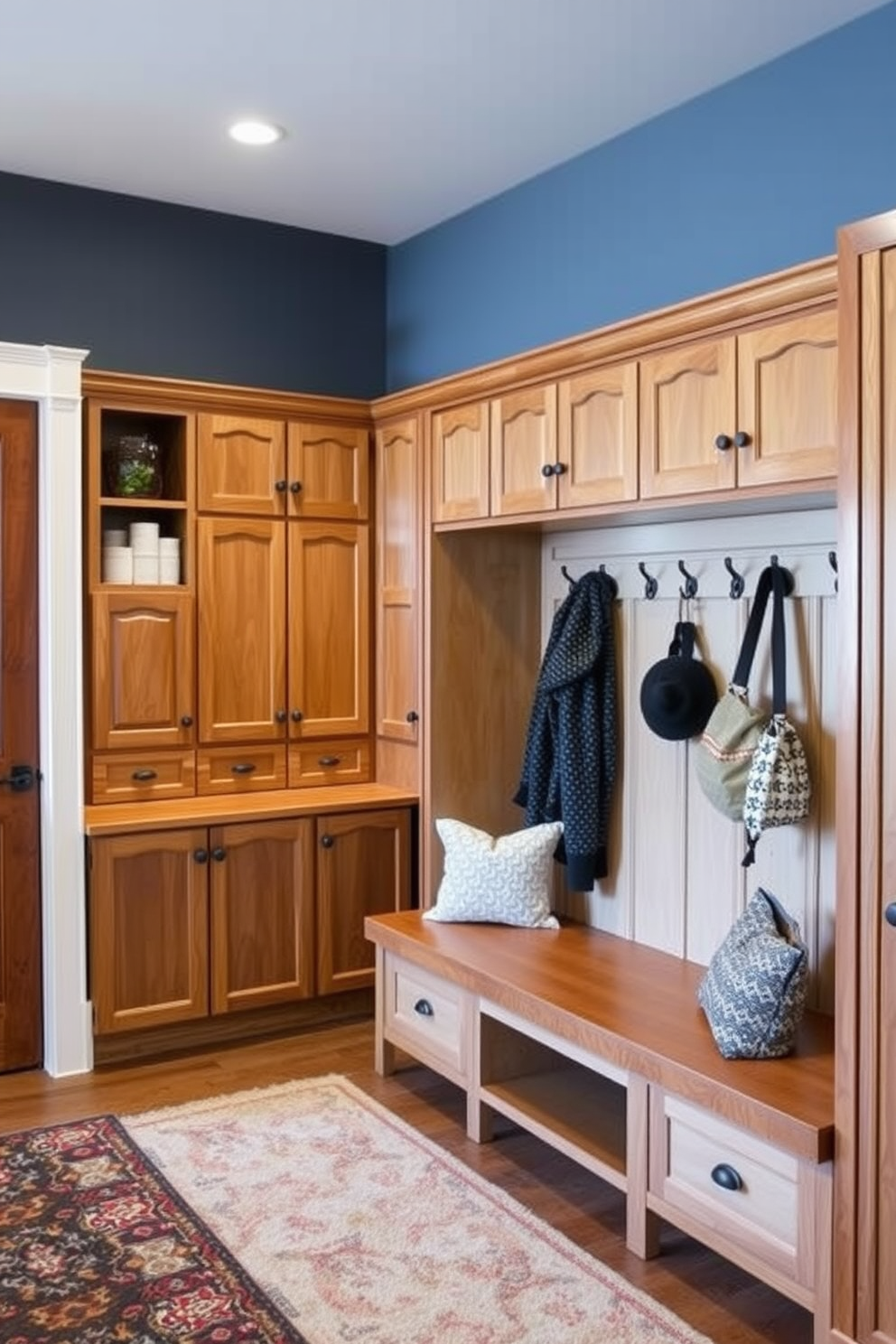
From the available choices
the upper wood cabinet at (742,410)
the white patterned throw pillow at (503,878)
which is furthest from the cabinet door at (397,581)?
the upper wood cabinet at (742,410)

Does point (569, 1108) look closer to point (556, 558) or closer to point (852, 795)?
point (852, 795)

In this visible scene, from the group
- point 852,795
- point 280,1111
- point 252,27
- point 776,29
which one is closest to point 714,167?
point 776,29

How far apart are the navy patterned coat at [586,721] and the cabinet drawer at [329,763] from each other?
3.12ft

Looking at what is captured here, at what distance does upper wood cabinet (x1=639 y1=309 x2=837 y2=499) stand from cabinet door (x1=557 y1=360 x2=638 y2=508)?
52 millimetres

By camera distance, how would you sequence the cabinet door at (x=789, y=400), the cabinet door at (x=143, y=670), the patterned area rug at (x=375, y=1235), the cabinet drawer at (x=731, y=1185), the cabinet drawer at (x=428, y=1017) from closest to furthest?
the cabinet drawer at (x=731, y=1185)
the patterned area rug at (x=375, y=1235)
the cabinet door at (x=789, y=400)
the cabinet drawer at (x=428, y=1017)
the cabinet door at (x=143, y=670)

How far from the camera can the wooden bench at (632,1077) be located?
91.6 inches

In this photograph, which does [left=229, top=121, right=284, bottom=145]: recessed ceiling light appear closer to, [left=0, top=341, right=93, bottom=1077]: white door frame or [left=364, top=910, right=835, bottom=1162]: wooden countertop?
[left=0, top=341, right=93, bottom=1077]: white door frame

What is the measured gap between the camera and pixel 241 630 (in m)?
4.10

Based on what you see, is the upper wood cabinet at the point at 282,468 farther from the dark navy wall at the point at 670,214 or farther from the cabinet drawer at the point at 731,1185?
the cabinet drawer at the point at 731,1185

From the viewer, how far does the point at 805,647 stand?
2.99 metres

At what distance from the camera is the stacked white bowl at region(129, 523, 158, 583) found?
3.95m

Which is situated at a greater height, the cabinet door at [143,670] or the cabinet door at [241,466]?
the cabinet door at [241,466]

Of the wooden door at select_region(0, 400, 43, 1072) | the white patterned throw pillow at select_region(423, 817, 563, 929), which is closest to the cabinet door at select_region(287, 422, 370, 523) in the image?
the wooden door at select_region(0, 400, 43, 1072)

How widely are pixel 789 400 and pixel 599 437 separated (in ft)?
2.19
